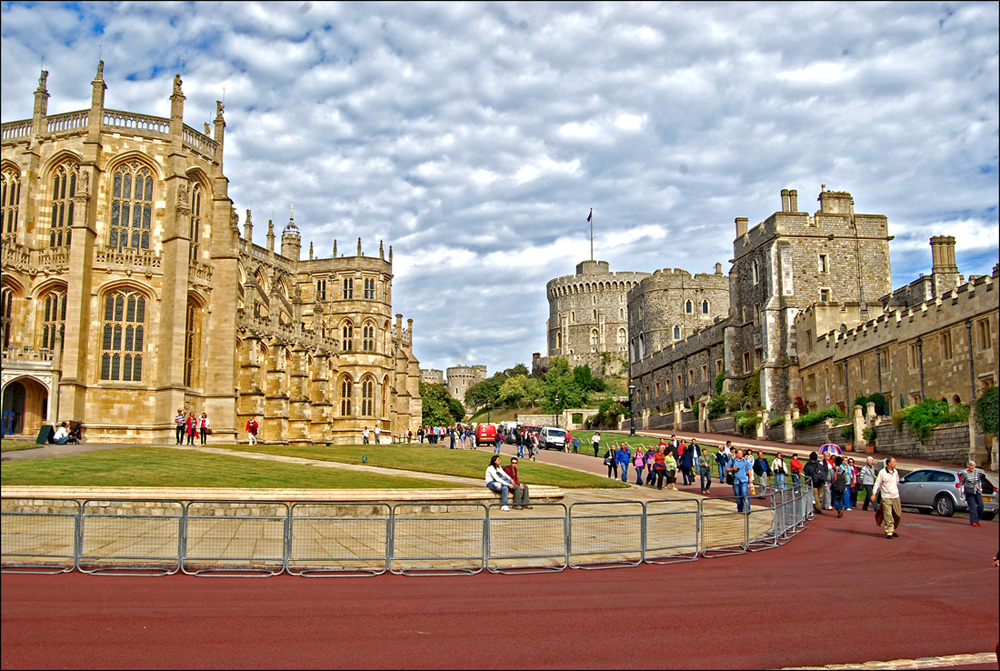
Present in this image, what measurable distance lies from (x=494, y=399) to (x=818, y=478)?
327ft

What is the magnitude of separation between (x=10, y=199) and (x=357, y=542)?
1320 inches

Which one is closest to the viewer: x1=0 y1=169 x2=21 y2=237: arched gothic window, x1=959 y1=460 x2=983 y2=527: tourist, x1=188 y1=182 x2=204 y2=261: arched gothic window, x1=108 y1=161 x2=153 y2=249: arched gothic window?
x1=959 y1=460 x2=983 y2=527: tourist

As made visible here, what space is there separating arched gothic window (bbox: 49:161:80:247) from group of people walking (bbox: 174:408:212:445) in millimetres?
9872

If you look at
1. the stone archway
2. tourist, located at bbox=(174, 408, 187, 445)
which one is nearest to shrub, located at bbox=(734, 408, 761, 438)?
tourist, located at bbox=(174, 408, 187, 445)

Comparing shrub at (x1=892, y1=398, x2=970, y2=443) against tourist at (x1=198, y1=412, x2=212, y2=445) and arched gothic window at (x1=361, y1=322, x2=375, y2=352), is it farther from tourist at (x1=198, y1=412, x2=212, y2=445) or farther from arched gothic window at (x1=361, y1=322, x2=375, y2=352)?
arched gothic window at (x1=361, y1=322, x2=375, y2=352)

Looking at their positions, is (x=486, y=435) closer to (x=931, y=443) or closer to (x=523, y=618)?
(x=931, y=443)

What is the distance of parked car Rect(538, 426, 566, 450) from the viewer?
4778 cm

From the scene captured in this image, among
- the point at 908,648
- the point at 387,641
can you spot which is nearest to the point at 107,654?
the point at 387,641

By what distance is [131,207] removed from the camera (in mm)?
37281

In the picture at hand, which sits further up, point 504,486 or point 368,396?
point 368,396

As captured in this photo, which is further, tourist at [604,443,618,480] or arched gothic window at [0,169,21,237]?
arched gothic window at [0,169,21,237]

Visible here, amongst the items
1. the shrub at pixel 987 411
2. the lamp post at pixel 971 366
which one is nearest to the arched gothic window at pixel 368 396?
the lamp post at pixel 971 366

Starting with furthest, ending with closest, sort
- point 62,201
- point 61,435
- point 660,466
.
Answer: point 62,201 < point 61,435 < point 660,466

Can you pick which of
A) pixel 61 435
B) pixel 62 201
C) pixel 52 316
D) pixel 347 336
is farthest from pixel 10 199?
pixel 347 336
